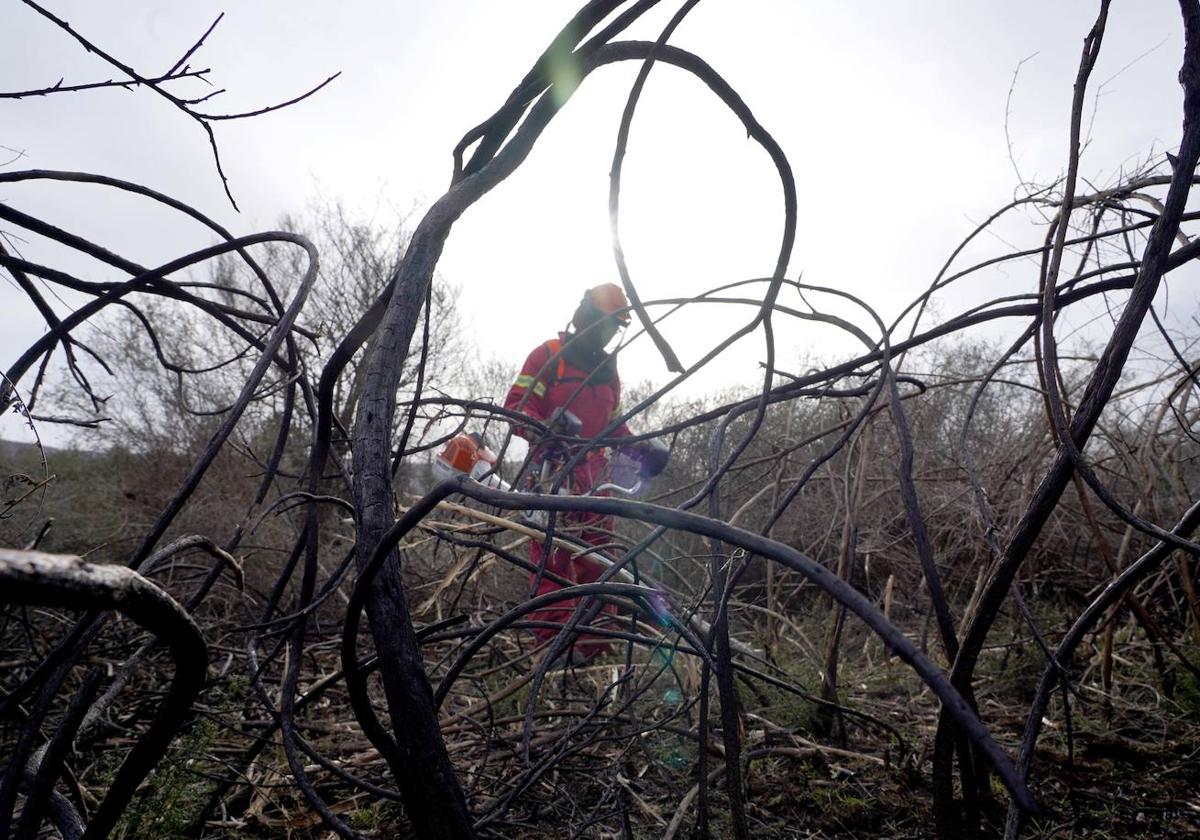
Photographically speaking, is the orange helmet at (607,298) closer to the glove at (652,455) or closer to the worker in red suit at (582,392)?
the worker in red suit at (582,392)

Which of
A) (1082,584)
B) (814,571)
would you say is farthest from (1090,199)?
(1082,584)

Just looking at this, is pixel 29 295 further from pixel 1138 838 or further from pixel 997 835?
pixel 1138 838

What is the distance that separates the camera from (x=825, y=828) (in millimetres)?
1569

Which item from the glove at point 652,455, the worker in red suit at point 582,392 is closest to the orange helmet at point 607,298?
the worker in red suit at point 582,392

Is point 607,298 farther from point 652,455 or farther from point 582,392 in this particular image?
Answer: point 652,455

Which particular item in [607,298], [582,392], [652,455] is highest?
[607,298]

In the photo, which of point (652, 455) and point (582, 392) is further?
point (582, 392)

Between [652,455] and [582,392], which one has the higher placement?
[582,392]

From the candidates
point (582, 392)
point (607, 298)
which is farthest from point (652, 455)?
point (607, 298)

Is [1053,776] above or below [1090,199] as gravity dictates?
below

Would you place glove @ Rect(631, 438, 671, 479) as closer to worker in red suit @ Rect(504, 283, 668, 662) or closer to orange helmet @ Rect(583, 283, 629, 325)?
worker in red suit @ Rect(504, 283, 668, 662)

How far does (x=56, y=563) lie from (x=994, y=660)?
3.29m

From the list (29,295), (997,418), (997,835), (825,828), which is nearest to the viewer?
(29,295)

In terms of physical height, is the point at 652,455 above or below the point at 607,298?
below
